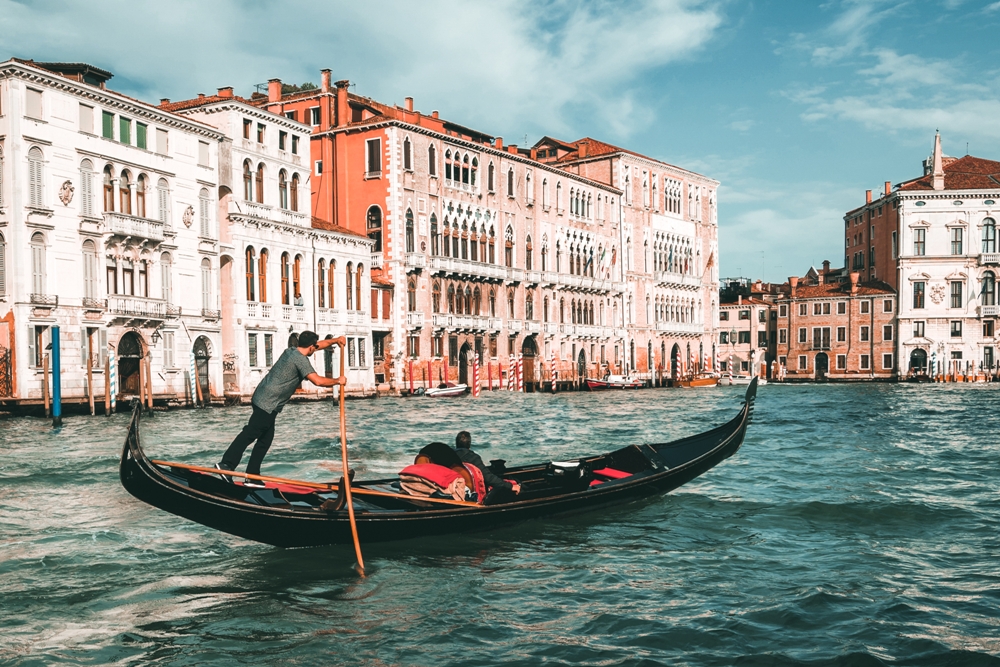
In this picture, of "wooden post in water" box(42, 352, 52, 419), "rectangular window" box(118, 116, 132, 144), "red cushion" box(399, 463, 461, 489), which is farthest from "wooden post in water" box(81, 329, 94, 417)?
"red cushion" box(399, 463, 461, 489)

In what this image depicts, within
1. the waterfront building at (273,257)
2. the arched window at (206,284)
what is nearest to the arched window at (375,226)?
the waterfront building at (273,257)

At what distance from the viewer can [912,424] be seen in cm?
2041

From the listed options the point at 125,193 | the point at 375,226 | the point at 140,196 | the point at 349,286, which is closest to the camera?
the point at 125,193

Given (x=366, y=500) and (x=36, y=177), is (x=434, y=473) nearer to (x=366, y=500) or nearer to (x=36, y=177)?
(x=366, y=500)

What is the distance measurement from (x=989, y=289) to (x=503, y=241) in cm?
2652

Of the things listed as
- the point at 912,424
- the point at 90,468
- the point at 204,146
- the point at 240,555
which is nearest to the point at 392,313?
the point at 204,146

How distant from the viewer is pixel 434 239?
3516 centimetres

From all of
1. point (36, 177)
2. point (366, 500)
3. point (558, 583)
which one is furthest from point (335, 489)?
point (36, 177)

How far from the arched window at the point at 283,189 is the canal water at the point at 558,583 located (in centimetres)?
1795

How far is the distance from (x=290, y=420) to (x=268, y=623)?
1614cm

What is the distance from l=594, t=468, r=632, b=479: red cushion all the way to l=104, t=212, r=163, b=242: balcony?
662 inches

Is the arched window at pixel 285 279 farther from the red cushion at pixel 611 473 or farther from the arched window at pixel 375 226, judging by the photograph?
the red cushion at pixel 611 473

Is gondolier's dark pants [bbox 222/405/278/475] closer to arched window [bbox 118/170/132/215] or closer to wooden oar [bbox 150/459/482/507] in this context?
wooden oar [bbox 150/459/482/507]

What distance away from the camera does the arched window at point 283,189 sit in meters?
29.7
